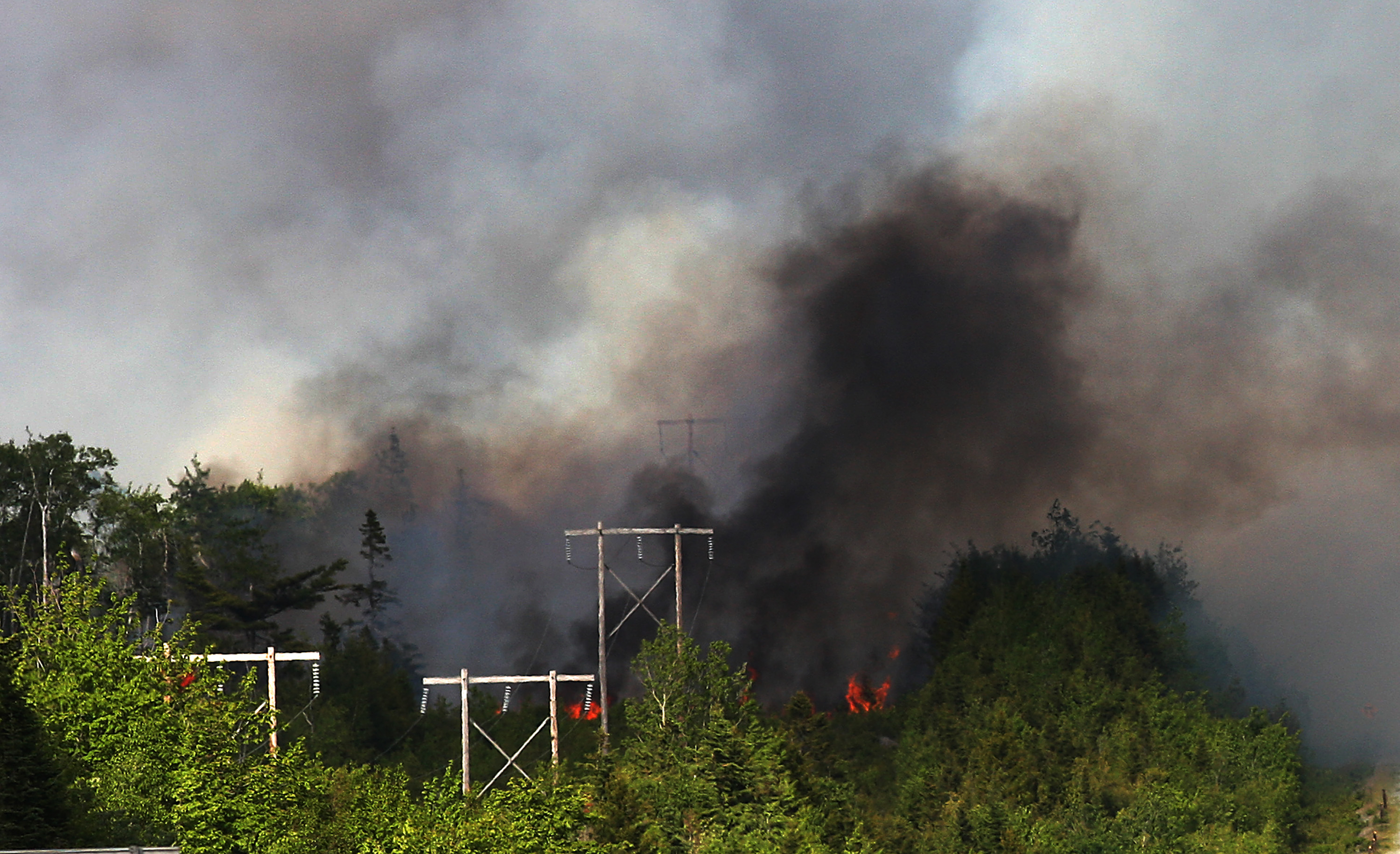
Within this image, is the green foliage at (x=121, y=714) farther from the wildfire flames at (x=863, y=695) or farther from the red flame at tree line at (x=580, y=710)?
the wildfire flames at (x=863, y=695)

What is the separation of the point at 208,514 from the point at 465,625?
30.3m

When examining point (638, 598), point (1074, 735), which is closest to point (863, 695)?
point (638, 598)

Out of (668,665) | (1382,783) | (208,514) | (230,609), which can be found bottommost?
(1382,783)

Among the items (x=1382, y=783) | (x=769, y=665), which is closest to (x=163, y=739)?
(x=1382, y=783)

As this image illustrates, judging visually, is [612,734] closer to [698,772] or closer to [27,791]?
[698,772]

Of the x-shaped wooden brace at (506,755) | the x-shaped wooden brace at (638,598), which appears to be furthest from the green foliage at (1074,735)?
the x-shaped wooden brace at (506,755)

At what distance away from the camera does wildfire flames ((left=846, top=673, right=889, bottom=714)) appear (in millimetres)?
103812

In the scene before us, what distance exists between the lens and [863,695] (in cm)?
10531

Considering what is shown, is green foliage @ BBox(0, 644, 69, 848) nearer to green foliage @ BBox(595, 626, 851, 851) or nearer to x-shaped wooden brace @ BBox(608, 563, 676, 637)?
green foliage @ BBox(595, 626, 851, 851)

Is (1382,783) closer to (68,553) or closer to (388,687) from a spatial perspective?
(388,687)

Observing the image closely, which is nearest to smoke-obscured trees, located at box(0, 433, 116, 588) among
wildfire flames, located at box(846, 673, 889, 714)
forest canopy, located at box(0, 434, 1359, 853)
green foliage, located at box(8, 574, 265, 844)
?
forest canopy, located at box(0, 434, 1359, 853)

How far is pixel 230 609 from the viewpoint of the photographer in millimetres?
102750

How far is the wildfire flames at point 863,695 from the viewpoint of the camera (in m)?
104

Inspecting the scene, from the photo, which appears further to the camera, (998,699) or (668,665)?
(998,699)
